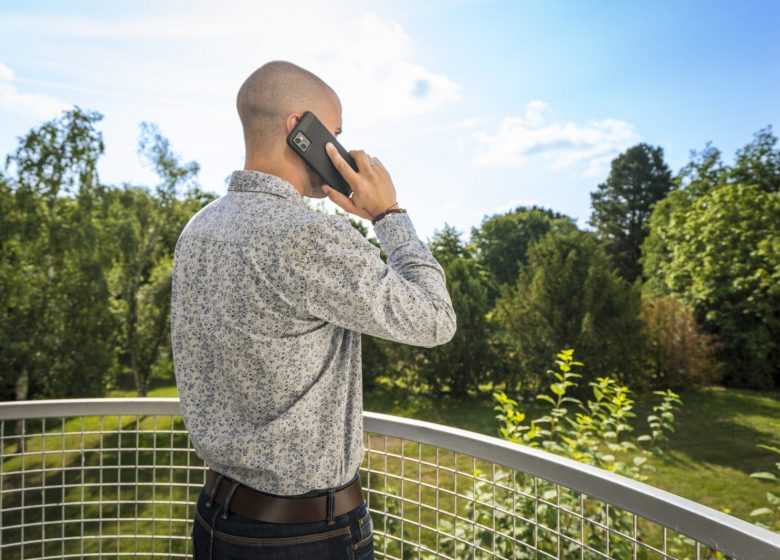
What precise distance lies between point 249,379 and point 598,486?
2.63 feet

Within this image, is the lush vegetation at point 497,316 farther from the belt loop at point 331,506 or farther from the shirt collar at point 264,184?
the shirt collar at point 264,184

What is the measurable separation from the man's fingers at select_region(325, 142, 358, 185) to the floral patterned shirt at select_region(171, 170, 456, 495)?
11 centimetres

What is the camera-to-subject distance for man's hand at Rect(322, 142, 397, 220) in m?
1.28

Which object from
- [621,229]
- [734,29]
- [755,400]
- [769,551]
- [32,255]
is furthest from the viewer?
[621,229]

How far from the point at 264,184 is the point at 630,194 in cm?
3548

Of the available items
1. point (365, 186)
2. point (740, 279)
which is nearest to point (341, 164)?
point (365, 186)

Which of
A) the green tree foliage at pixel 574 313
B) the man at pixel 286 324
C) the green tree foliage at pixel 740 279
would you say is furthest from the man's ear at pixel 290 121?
the green tree foliage at pixel 740 279

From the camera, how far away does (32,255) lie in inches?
369

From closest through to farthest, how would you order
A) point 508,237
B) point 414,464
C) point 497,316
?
point 414,464 < point 497,316 < point 508,237

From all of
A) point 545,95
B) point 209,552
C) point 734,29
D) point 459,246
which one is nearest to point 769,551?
point 209,552

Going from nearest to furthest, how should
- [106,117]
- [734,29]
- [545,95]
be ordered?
[106,117]
[734,29]
[545,95]

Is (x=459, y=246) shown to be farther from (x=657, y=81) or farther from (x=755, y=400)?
(x=657, y=81)

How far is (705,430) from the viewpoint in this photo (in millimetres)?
10180

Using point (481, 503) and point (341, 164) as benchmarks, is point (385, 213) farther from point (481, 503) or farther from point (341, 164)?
point (481, 503)
